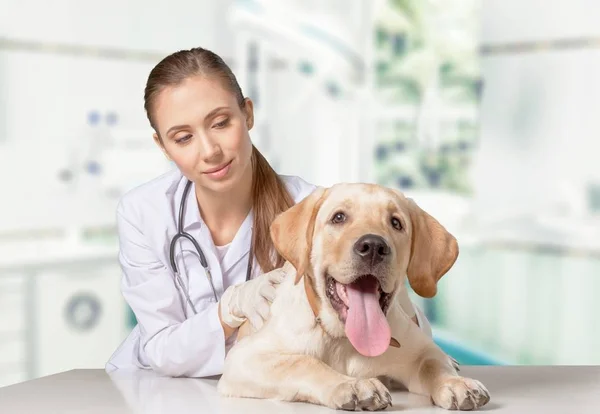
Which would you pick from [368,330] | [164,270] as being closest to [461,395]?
[368,330]

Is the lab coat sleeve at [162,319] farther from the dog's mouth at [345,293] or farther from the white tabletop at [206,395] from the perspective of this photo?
the dog's mouth at [345,293]

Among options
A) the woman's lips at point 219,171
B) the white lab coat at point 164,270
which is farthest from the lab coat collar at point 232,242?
the woman's lips at point 219,171

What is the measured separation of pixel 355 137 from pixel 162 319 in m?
4.23

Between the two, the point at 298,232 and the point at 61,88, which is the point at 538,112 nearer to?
the point at 61,88

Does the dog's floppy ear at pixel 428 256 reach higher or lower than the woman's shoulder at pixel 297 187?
lower

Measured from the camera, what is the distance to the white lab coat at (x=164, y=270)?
74.3 inches

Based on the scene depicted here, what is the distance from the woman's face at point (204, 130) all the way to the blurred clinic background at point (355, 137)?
121 inches

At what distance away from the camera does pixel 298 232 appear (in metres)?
1.55

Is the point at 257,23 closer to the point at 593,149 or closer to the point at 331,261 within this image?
the point at 593,149

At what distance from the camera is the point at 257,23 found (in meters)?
6.14

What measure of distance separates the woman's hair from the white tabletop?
0.37m

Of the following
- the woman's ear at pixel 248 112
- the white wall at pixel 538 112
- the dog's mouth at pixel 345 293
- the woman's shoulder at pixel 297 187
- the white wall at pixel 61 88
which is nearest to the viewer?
the dog's mouth at pixel 345 293

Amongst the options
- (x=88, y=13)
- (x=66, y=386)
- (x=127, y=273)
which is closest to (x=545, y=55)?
(x=88, y=13)

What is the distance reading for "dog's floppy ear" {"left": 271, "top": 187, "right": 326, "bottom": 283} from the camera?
5.03ft
